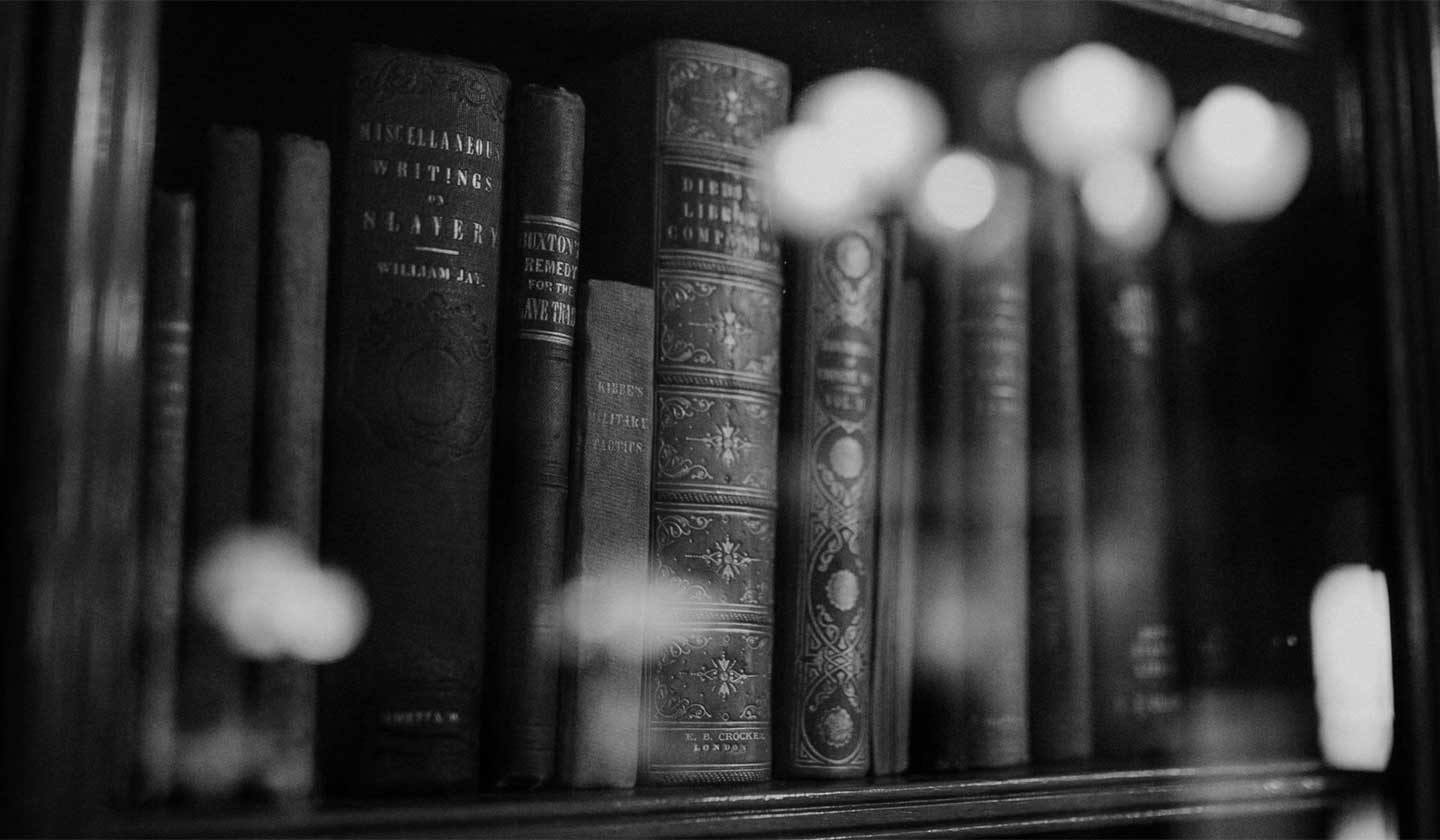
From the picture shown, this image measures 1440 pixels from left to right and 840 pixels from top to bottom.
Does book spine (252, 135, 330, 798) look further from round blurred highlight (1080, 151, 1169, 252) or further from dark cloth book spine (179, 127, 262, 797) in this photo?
round blurred highlight (1080, 151, 1169, 252)

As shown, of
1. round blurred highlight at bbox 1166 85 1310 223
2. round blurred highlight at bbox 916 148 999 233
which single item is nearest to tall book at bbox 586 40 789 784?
round blurred highlight at bbox 916 148 999 233

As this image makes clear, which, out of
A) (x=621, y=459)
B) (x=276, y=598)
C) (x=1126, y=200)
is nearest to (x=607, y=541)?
(x=621, y=459)

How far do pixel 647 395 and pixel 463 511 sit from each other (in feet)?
0.35

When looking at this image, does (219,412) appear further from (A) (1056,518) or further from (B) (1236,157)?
(B) (1236,157)

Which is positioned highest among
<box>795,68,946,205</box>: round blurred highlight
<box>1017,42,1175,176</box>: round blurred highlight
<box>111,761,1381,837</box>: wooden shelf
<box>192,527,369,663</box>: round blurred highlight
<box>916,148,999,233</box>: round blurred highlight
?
<box>1017,42,1175,176</box>: round blurred highlight

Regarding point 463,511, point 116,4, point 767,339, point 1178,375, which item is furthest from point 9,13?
point 1178,375

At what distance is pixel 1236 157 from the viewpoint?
877 mm

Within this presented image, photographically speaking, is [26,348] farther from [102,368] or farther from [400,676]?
[400,676]

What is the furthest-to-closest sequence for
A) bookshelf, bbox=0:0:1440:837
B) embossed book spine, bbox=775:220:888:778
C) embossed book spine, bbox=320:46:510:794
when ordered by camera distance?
embossed book spine, bbox=775:220:888:778 < embossed book spine, bbox=320:46:510:794 < bookshelf, bbox=0:0:1440:837

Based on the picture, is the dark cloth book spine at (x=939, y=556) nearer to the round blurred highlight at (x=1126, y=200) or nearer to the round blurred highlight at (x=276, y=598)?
the round blurred highlight at (x=1126, y=200)

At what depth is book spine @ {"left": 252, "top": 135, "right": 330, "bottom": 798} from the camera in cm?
54

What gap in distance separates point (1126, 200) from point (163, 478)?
1.94 feet

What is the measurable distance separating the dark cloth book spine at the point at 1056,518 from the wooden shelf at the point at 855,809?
0.15 ft

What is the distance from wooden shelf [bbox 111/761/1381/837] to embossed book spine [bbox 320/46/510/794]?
0.10 ft
